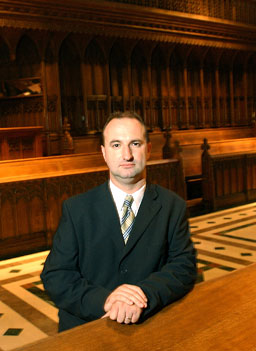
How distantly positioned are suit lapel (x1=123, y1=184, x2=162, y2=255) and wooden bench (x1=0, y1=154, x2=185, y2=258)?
3925 mm

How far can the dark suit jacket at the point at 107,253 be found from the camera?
63.4 inches

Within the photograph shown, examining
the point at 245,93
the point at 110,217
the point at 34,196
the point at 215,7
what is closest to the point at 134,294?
the point at 110,217

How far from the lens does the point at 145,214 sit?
170cm

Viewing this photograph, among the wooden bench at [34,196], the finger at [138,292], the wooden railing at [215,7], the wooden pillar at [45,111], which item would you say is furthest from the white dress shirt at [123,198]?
the wooden railing at [215,7]

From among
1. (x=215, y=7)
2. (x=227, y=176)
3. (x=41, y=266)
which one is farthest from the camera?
(x=215, y=7)

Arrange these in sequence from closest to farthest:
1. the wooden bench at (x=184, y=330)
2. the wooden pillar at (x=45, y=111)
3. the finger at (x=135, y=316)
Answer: the wooden bench at (x=184, y=330), the finger at (x=135, y=316), the wooden pillar at (x=45, y=111)

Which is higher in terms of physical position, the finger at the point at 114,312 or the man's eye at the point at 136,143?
the man's eye at the point at 136,143

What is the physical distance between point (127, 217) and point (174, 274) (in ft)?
0.89

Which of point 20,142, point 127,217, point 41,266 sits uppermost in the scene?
point 20,142

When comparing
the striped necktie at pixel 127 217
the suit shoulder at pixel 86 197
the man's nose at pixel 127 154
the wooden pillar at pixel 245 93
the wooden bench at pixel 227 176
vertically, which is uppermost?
the wooden pillar at pixel 245 93

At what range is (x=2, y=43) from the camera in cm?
864

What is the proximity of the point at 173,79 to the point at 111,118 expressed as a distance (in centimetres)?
1006

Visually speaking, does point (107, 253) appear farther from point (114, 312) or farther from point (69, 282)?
point (114, 312)

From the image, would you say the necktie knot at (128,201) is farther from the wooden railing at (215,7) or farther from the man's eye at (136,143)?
the wooden railing at (215,7)
